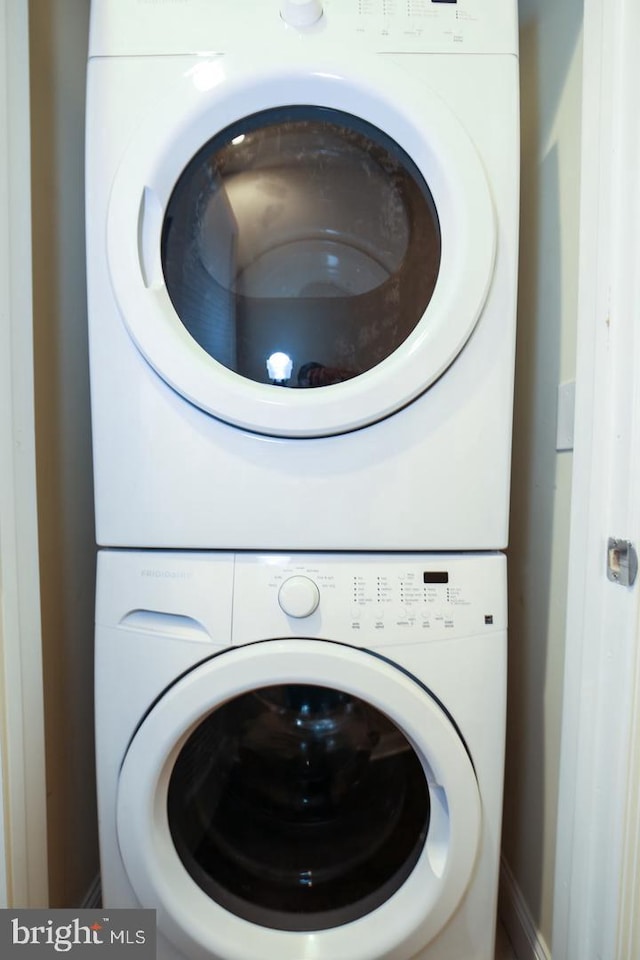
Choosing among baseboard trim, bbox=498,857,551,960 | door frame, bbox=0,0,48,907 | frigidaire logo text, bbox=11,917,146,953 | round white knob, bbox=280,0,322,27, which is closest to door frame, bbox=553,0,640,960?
baseboard trim, bbox=498,857,551,960

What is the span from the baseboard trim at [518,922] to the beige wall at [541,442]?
17 millimetres

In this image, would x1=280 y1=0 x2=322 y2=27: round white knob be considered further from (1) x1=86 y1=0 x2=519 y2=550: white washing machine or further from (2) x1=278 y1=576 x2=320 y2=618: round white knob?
(2) x1=278 y1=576 x2=320 y2=618: round white knob

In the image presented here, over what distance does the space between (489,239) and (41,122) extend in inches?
28.4

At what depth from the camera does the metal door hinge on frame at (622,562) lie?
590 mm

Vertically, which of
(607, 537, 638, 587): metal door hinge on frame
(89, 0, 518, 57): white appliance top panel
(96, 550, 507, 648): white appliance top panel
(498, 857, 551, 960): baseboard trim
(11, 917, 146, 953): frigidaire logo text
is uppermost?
(89, 0, 518, 57): white appliance top panel

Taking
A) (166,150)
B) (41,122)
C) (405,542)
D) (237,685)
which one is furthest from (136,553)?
(41,122)

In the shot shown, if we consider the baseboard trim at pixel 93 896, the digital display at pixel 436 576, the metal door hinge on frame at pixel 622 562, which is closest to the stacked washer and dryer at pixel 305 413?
the digital display at pixel 436 576

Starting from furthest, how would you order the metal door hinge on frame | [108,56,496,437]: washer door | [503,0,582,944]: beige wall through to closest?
[503,0,582,944]: beige wall
[108,56,496,437]: washer door
the metal door hinge on frame

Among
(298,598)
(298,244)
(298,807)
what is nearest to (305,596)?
(298,598)

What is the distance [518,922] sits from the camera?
0.96 meters

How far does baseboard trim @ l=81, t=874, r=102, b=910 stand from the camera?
3.11 feet

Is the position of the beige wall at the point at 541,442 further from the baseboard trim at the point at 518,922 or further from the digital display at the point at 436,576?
the digital display at the point at 436,576

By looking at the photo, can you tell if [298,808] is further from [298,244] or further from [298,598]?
[298,244]

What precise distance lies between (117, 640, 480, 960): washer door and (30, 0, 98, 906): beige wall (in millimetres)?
244
